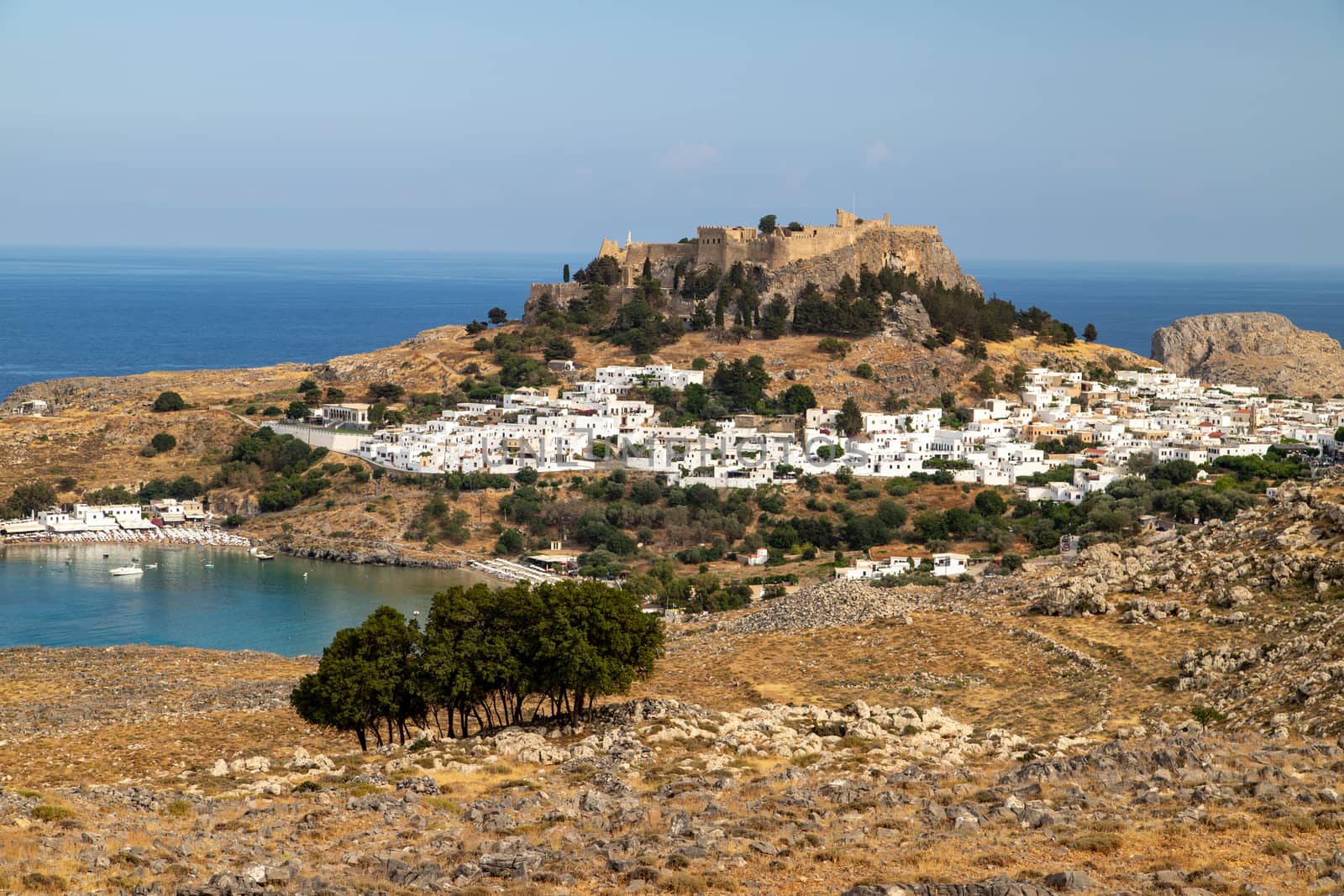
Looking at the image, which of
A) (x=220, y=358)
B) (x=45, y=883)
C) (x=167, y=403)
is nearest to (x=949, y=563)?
(x=45, y=883)

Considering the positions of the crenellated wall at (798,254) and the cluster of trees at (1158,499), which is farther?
the crenellated wall at (798,254)

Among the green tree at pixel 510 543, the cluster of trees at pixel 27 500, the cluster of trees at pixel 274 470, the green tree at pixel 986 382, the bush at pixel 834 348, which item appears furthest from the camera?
the bush at pixel 834 348

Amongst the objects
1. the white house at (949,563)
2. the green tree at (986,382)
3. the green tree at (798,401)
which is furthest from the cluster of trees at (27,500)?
the green tree at (986,382)

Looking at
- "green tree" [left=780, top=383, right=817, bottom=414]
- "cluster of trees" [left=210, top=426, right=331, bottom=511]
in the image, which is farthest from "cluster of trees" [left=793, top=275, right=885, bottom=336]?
"cluster of trees" [left=210, top=426, right=331, bottom=511]

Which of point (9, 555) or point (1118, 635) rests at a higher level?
point (1118, 635)

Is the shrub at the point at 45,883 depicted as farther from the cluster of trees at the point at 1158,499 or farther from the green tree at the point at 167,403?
the green tree at the point at 167,403

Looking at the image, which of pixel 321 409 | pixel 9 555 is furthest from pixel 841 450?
pixel 9 555

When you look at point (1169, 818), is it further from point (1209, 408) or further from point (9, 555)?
point (1209, 408)

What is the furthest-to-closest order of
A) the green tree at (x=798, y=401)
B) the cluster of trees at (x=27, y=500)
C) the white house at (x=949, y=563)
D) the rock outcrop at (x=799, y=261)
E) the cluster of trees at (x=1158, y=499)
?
the rock outcrop at (x=799, y=261)
the green tree at (x=798, y=401)
the cluster of trees at (x=27, y=500)
the cluster of trees at (x=1158, y=499)
the white house at (x=949, y=563)
